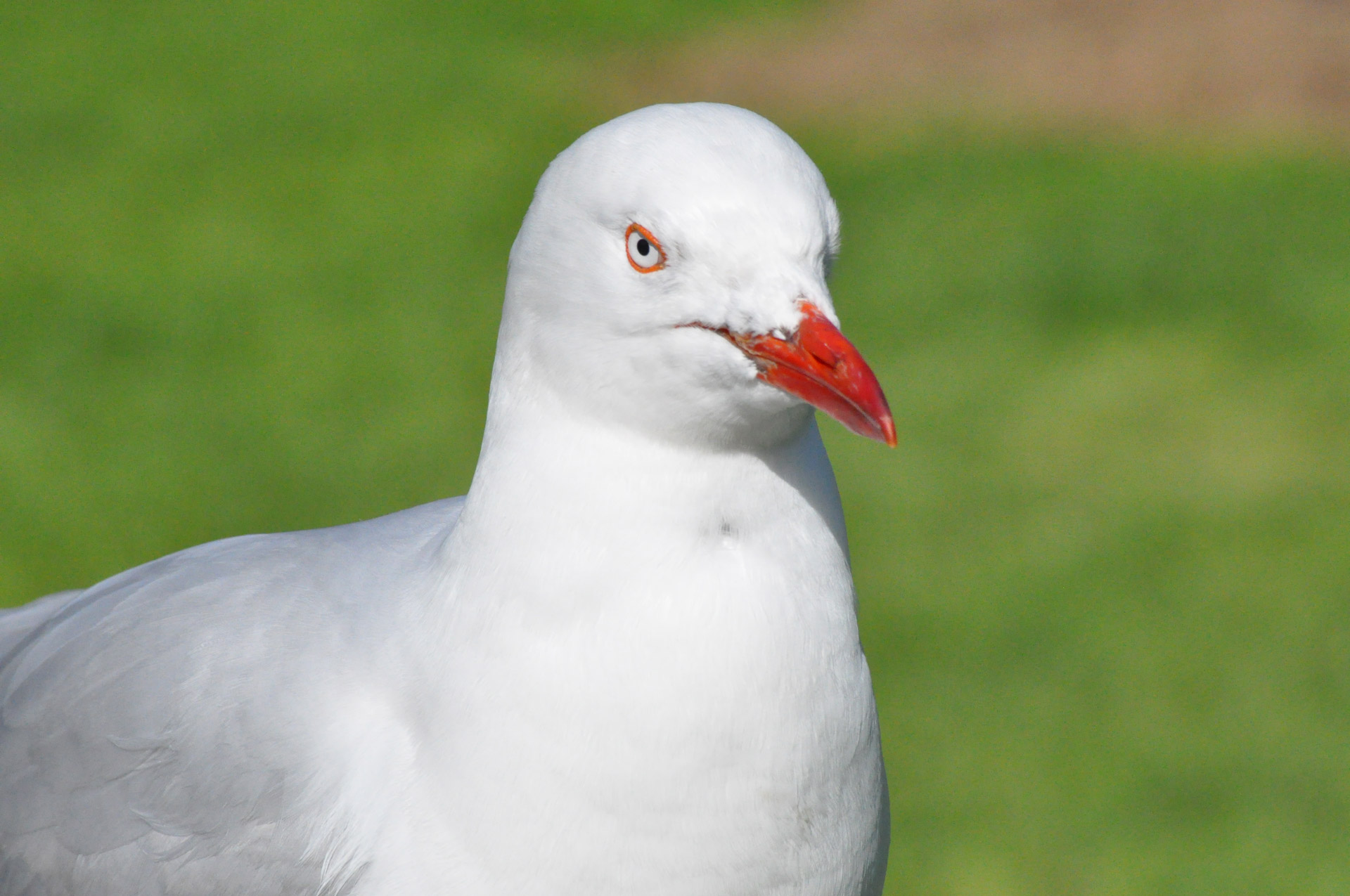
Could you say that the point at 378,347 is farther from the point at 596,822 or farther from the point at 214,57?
the point at 596,822

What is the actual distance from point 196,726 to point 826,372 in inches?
41.0

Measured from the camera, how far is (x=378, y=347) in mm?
5883

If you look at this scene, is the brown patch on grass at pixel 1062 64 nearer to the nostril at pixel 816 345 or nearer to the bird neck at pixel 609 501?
the bird neck at pixel 609 501

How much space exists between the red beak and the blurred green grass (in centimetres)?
244

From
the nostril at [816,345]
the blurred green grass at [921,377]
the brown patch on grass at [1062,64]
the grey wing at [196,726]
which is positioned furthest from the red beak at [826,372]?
the brown patch on grass at [1062,64]

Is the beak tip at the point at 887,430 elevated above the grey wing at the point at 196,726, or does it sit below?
above

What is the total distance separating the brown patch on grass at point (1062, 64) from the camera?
7.80 metres

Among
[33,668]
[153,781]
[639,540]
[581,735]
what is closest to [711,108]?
[639,540]

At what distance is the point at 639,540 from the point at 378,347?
4.18 m

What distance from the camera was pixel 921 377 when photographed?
578 cm

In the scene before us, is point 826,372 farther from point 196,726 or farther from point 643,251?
point 196,726

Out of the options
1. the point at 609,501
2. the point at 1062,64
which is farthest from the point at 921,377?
the point at 609,501

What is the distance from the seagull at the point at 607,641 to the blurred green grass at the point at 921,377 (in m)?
2.12

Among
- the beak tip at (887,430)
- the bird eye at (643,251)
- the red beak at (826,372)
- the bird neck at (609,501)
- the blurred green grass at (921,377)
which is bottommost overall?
the blurred green grass at (921,377)
